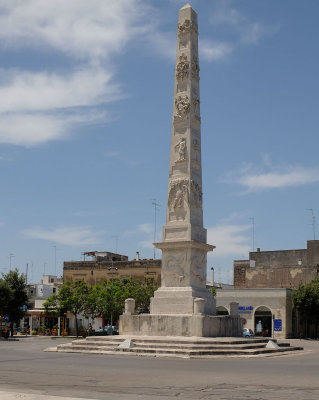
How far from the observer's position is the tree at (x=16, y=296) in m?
48.0

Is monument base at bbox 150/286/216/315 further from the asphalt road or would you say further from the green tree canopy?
the green tree canopy

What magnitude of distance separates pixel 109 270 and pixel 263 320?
18.0 metres

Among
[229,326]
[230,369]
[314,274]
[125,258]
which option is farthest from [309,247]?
[230,369]

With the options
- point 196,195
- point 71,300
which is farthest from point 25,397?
point 71,300

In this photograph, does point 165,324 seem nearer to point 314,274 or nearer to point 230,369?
point 230,369

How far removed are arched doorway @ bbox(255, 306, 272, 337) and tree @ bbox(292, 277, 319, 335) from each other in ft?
10.5

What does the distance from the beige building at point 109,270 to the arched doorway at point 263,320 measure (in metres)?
10.6

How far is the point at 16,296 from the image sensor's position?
48.6 metres

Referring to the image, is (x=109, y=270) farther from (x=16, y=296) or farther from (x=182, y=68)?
(x=182, y=68)

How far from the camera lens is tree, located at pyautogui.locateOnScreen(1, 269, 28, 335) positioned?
48000 millimetres

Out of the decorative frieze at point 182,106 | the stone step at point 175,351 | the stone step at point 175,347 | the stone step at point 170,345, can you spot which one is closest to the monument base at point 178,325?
the stone step at point 175,347

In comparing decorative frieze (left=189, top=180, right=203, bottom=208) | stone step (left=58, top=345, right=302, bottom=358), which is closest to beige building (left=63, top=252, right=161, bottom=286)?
decorative frieze (left=189, top=180, right=203, bottom=208)

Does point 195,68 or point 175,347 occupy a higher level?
point 195,68

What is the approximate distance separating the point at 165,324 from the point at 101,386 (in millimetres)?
13552
